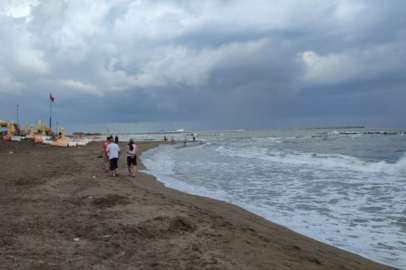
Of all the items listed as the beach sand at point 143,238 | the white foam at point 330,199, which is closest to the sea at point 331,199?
the white foam at point 330,199

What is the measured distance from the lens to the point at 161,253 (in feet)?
14.6

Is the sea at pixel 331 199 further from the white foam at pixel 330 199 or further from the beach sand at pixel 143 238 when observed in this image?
the beach sand at pixel 143 238

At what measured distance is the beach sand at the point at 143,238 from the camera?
4.13 metres

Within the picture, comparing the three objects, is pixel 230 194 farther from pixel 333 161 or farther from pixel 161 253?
pixel 333 161

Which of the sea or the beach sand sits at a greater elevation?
the beach sand

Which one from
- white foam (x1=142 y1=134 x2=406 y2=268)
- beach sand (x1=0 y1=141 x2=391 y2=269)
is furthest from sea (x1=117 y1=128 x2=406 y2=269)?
beach sand (x1=0 y1=141 x2=391 y2=269)

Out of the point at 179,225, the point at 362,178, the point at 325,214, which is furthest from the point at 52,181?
the point at 362,178

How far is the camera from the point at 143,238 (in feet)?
17.0

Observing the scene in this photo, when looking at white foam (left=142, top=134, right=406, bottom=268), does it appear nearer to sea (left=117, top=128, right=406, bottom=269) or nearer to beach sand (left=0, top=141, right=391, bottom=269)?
sea (left=117, top=128, right=406, bottom=269)

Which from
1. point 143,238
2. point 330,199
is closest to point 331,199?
point 330,199

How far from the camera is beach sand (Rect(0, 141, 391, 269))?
4.13 m

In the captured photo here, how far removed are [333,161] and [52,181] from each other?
1661 cm

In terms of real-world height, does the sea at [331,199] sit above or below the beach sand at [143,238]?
below

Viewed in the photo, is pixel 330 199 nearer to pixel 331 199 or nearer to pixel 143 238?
pixel 331 199
